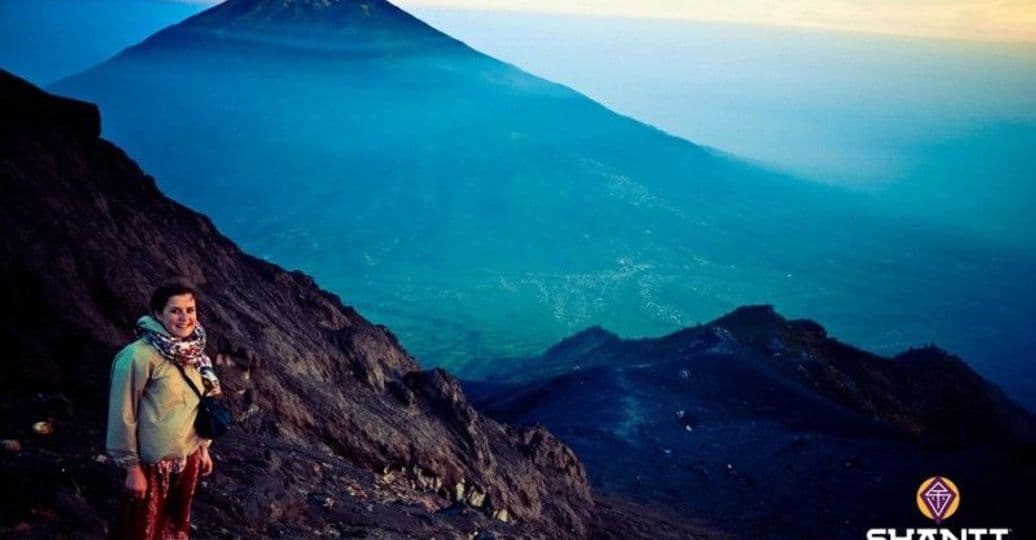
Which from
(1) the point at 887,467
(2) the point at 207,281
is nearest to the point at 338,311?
(2) the point at 207,281

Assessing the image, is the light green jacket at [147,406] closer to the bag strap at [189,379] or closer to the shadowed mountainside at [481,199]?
the bag strap at [189,379]

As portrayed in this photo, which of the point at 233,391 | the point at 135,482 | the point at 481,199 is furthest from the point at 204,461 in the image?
the point at 481,199

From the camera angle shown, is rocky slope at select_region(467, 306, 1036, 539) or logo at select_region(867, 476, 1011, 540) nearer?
logo at select_region(867, 476, 1011, 540)

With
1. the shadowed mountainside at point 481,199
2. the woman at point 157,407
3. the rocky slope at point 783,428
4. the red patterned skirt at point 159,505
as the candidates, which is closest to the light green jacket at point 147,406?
the woman at point 157,407

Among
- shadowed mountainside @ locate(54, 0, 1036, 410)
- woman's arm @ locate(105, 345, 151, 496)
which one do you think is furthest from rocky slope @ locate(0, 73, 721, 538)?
shadowed mountainside @ locate(54, 0, 1036, 410)

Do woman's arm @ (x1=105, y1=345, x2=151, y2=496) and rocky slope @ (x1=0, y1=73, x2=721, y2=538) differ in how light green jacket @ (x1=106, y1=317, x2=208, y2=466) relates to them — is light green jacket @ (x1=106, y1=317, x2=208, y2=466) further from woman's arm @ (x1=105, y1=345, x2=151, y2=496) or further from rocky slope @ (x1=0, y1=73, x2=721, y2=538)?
rocky slope @ (x1=0, y1=73, x2=721, y2=538)
